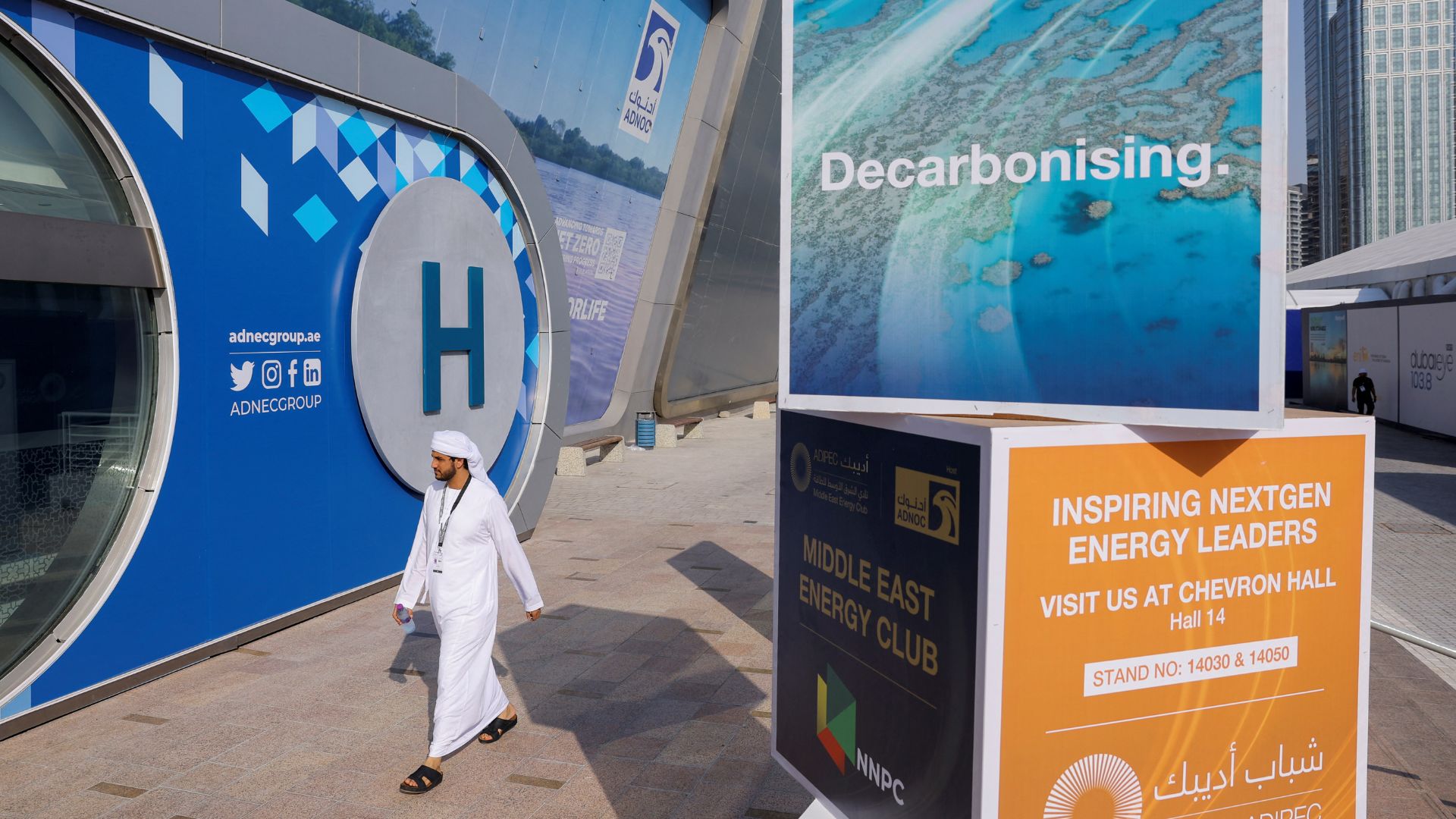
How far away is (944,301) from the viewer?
275cm

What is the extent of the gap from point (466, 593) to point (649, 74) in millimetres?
16542

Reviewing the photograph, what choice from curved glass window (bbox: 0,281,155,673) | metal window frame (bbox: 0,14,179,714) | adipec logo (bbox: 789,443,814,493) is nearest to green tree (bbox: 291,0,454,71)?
metal window frame (bbox: 0,14,179,714)

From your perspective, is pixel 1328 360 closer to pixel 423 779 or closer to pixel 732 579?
pixel 732 579

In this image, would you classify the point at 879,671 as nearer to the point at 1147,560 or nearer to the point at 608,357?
the point at 1147,560

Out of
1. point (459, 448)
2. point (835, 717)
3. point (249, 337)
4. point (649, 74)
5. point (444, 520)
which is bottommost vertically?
point (835, 717)

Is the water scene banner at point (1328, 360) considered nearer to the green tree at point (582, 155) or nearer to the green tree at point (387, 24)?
the green tree at point (582, 155)

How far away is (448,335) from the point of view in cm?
1073

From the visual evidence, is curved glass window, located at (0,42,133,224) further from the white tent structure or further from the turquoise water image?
the white tent structure

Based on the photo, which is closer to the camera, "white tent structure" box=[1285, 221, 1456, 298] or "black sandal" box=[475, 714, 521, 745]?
"black sandal" box=[475, 714, 521, 745]

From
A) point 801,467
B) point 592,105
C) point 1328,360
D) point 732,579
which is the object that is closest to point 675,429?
point 592,105

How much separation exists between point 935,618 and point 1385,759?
15.8 feet

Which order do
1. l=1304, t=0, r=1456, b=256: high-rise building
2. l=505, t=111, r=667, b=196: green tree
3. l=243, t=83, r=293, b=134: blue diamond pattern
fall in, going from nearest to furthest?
l=243, t=83, r=293, b=134: blue diamond pattern, l=505, t=111, r=667, b=196: green tree, l=1304, t=0, r=1456, b=256: high-rise building

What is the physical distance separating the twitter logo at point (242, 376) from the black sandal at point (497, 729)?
3.36 m

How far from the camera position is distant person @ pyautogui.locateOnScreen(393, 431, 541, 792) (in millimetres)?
6105
